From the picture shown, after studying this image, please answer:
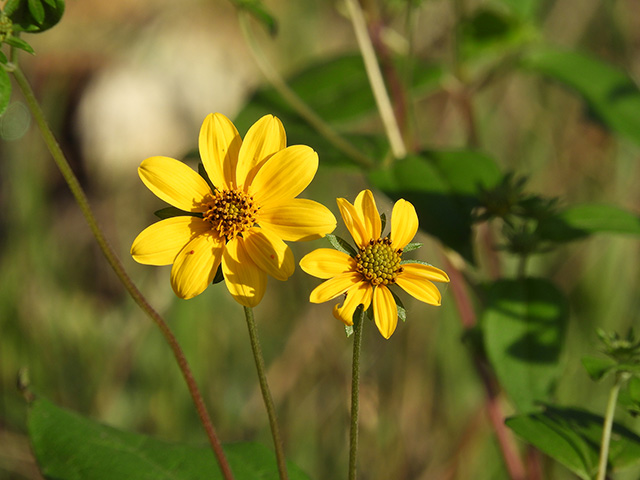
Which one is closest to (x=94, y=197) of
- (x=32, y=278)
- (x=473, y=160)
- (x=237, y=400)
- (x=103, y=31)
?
(x=32, y=278)

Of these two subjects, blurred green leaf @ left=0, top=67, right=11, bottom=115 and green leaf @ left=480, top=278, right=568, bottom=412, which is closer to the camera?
blurred green leaf @ left=0, top=67, right=11, bottom=115

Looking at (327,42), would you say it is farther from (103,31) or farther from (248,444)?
(248,444)

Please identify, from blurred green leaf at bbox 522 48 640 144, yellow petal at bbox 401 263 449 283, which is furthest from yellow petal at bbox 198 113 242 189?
blurred green leaf at bbox 522 48 640 144

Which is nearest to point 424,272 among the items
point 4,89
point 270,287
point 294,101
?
point 4,89

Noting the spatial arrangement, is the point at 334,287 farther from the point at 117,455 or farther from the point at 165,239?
the point at 117,455

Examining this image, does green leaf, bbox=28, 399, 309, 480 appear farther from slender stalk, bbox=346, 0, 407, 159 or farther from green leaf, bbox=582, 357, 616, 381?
slender stalk, bbox=346, 0, 407, 159

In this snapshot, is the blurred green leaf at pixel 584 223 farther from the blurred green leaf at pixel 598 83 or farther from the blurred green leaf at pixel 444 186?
the blurred green leaf at pixel 598 83

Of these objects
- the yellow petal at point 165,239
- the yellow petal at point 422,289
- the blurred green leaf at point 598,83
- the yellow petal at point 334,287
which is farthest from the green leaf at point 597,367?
the blurred green leaf at point 598,83
